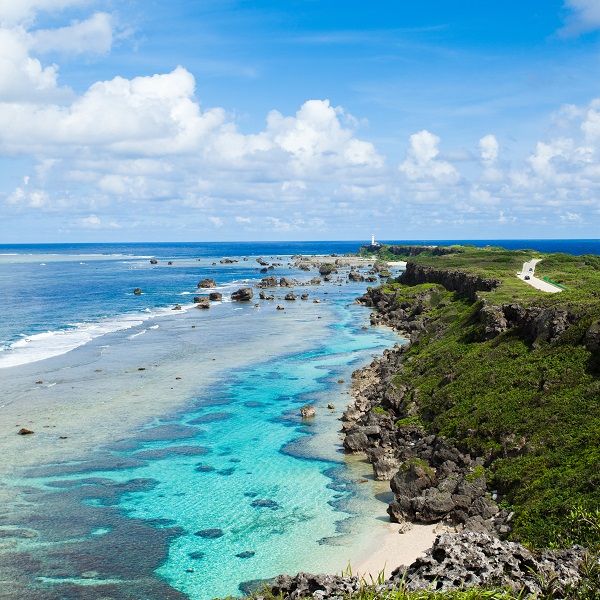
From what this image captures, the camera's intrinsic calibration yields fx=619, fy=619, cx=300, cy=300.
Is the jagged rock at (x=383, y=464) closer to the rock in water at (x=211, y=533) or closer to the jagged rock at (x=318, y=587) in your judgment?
the rock in water at (x=211, y=533)

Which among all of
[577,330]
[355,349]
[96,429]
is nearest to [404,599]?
[577,330]

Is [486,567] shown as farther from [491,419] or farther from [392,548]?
[491,419]

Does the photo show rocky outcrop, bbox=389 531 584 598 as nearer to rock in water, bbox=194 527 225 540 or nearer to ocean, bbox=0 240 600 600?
ocean, bbox=0 240 600 600

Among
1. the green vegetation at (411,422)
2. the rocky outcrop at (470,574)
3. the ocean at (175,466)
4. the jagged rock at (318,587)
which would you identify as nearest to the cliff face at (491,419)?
the green vegetation at (411,422)

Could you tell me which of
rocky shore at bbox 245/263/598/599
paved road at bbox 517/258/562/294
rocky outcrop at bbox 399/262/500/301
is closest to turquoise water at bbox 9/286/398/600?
rocky shore at bbox 245/263/598/599

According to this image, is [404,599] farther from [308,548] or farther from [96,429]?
[96,429]

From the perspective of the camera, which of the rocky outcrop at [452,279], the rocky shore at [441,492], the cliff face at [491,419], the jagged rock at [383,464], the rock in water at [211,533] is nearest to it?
the rocky shore at [441,492]
